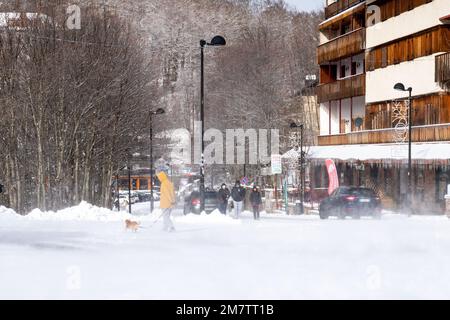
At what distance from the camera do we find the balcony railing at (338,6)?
6669 cm

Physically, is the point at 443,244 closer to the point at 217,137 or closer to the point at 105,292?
the point at 105,292

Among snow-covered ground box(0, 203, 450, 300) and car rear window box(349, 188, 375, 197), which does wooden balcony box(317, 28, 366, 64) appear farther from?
snow-covered ground box(0, 203, 450, 300)

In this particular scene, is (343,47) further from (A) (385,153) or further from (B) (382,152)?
(A) (385,153)

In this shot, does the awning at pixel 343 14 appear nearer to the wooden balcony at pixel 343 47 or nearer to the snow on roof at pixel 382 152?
the wooden balcony at pixel 343 47

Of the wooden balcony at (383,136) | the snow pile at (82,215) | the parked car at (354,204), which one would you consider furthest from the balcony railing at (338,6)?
the snow pile at (82,215)

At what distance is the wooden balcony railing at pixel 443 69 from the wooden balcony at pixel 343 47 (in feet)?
42.4

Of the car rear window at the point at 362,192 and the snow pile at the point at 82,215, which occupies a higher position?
the car rear window at the point at 362,192

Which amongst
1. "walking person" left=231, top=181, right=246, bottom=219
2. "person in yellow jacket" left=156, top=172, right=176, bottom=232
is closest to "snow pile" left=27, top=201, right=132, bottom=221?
"person in yellow jacket" left=156, top=172, right=176, bottom=232

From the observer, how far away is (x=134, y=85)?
52.7m

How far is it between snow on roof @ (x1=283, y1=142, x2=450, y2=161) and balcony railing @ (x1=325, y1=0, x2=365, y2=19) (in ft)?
31.0

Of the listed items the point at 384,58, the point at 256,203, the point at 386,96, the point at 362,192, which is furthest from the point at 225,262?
the point at 384,58

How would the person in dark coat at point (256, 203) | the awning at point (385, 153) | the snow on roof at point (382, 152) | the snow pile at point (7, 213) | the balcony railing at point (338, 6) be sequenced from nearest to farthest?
1. the snow pile at point (7, 213)
2. the person in dark coat at point (256, 203)
3. the awning at point (385, 153)
4. the snow on roof at point (382, 152)
5. the balcony railing at point (338, 6)

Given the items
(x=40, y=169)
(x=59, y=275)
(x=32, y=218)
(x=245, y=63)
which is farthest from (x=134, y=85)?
(x=245, y=63)
